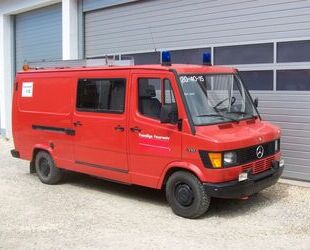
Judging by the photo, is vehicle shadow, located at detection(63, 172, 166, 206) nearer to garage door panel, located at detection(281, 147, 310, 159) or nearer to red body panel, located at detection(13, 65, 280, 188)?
red body panel, located at detection(13, 65, 280, 188)

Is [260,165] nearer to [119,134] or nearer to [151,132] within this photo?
[151,132]

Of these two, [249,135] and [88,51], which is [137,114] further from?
[88,51]

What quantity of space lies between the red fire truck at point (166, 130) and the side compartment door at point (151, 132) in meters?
0.01

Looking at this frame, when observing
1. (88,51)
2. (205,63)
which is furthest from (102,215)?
(88,51)

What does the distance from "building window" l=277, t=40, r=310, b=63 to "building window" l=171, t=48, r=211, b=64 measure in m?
1.78

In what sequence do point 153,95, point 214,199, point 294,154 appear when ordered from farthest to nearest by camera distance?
point 294,154, point 214,199, point 153,95

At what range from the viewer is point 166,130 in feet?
24.8

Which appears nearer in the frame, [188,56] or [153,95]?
[153,95]

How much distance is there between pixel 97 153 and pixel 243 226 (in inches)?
110

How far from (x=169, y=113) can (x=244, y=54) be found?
3512 mm

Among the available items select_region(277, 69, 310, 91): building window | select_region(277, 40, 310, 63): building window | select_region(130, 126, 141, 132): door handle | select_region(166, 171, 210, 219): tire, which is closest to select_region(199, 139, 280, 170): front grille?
select_region(166, 171, 210, 219): tire

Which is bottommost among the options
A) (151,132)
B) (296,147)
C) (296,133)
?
(296,147)

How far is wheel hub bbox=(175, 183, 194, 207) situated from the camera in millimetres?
7379

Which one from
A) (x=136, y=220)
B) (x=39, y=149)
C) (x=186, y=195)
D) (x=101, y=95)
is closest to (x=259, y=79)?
(x=101, y=95)
